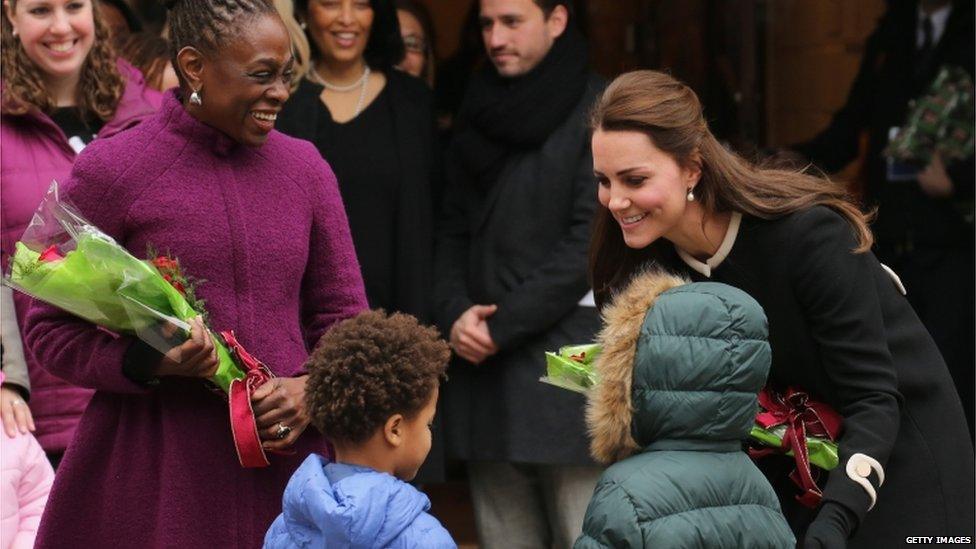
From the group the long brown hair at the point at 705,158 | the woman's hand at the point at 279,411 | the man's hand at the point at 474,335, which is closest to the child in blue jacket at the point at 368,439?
the woman's hand at the point at 279,411

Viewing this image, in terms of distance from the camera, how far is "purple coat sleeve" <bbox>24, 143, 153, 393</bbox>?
11.2 ft

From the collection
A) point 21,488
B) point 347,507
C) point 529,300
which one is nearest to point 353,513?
point 347,507

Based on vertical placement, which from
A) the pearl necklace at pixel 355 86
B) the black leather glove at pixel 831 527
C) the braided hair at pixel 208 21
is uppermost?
the braided hair at pixel 208 21

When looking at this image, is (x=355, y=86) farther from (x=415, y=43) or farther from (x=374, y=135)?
(x=415, y=43)

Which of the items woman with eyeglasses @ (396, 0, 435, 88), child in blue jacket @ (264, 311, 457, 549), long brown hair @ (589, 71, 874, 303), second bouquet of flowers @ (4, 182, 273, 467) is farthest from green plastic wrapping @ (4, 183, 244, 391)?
woman with eyeglasses @ (396, 0, 435, 88)

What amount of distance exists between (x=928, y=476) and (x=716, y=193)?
770mm

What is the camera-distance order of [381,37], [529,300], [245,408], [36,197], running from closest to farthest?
[245,408]
[36,197]
[529,300]
[381,37]

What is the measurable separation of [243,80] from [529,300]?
1748mm

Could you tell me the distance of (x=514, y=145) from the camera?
5191mm

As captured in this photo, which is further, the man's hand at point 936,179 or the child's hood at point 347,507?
the man's hand at point 936,179

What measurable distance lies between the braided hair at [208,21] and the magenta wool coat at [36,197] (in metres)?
0.86

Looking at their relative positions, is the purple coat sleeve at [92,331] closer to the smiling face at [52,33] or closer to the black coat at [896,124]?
the smiling face at [52,33]

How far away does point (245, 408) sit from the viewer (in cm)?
340

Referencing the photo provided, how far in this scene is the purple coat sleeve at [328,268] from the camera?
12.2ft
